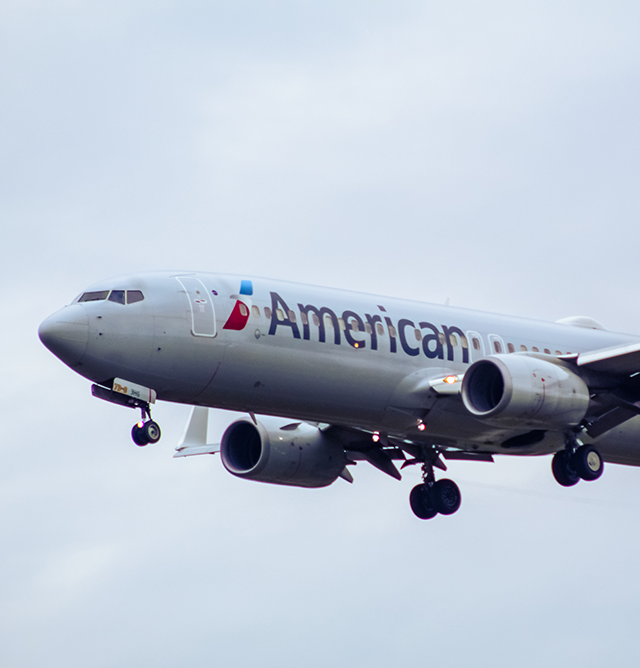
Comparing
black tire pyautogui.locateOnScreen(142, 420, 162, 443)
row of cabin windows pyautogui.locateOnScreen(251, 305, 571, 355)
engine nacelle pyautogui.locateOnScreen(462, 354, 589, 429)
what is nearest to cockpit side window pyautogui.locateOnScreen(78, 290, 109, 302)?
black tire pyautogui.locateOnScreen(142, 420, 162, 443)

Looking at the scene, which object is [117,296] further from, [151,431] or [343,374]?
[343,374]

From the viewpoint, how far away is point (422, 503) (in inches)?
1512

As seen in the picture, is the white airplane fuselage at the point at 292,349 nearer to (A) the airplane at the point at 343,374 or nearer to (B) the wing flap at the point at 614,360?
(A) the airplane at the point at 343,374

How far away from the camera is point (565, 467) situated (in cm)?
3403

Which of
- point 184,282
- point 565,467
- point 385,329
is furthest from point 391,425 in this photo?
point 184,282

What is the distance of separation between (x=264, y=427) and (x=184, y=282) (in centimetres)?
729

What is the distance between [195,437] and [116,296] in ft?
34.3

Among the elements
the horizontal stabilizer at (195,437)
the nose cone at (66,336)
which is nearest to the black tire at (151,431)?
the nose cone at (66,336)

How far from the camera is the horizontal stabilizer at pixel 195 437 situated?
39562 millimetres

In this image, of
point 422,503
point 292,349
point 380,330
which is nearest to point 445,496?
point 422,503

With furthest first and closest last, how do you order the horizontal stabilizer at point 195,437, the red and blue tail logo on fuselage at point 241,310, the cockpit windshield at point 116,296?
the horizontal stabilizer at point 195,437 < the red and blue tail logo on fuselage at point 241,310 < the cockpit windshield at point 116,296

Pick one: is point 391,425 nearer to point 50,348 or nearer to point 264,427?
point 264,427

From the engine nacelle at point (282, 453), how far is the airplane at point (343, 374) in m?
0.04

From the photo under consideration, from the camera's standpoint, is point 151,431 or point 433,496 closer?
point 151,431
